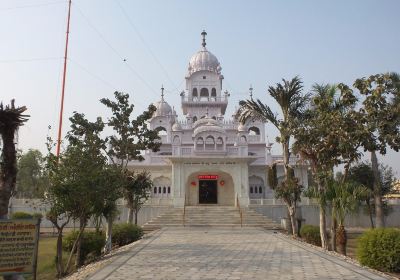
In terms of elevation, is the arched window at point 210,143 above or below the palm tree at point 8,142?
above

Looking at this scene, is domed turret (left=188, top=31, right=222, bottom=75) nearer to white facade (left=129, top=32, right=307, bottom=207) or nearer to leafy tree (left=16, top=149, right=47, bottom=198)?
white facade (left=129, top=32, right=307, bottom=207)

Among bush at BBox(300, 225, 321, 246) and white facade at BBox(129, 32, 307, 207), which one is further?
white facade at BBox(129, 32, 307, 207)

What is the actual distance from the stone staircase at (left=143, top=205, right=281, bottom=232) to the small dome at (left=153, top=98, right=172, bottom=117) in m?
19.3

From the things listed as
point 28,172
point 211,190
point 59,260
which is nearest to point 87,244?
point 59,260

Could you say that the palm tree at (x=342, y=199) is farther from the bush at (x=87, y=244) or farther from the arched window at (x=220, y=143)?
the arched window at (x=220, y=143)

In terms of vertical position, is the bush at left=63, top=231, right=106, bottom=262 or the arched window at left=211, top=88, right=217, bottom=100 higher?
the arched window at left=211, top=88, right=217, bottom=100

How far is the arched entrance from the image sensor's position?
39.0 m

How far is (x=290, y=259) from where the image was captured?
13297 millimetres

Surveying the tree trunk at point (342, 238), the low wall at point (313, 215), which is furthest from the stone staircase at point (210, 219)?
the tree trunk at point (342, 238)

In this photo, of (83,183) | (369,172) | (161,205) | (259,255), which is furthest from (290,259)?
(369,172)

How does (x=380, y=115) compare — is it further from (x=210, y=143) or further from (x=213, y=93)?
(x=213, y=93)

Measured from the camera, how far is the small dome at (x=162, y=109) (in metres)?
50.9

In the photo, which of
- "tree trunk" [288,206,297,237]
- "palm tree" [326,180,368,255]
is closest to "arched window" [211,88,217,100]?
"tree trunk" [288,206,297,237]

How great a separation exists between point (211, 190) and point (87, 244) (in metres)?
22.3
